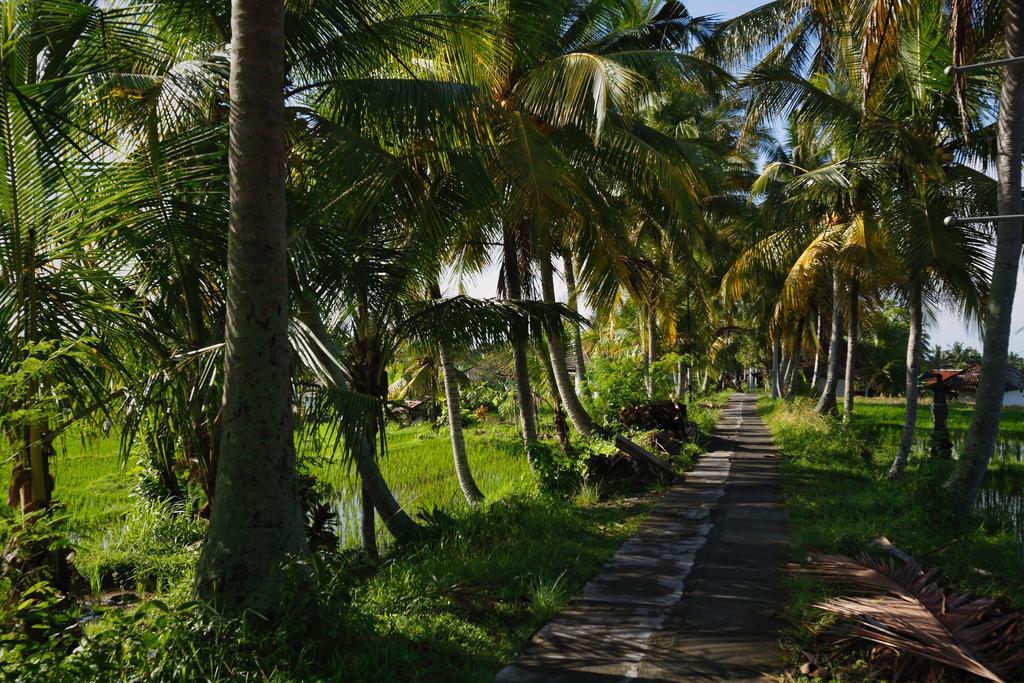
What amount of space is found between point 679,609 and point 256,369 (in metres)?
3.23

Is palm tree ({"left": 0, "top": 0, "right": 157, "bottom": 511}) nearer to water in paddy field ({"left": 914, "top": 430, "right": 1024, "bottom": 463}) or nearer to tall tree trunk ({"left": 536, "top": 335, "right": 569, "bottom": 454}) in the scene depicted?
tall tree trunk ({"left": 536, "top": 335, "right": 569, "bottom": 454})

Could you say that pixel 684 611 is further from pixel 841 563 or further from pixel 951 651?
pixel 951 651

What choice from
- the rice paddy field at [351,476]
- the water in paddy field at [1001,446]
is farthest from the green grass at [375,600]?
the water in paddy field at [1001,446]

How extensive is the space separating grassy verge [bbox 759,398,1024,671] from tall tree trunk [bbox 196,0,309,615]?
3.05 metres

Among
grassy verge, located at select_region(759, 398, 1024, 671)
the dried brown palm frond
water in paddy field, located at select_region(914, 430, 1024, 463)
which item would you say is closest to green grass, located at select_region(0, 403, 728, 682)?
grassy verge, located at select_region(759, 398, 1024, 671)

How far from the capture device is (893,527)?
7.34 m

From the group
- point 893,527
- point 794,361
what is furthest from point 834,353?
point 893,527

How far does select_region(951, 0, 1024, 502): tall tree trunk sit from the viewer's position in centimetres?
740

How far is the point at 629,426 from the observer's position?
13703mm

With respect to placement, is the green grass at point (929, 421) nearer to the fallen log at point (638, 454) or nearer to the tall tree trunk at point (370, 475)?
the fallen log at point (638, 454)

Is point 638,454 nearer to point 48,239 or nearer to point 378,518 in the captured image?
point 378,518

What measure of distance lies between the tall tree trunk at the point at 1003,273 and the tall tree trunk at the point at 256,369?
22.5ft

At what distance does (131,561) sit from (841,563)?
638cm

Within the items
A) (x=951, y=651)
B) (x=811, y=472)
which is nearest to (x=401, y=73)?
(x=951, y=651)
